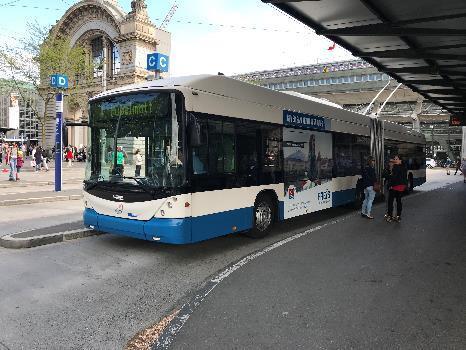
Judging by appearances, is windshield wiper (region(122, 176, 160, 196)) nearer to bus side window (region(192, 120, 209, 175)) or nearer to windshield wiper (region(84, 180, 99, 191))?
bus side window (region(192, 120, 209, 175))

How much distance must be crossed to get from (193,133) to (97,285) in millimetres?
2534

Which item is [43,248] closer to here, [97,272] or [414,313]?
[97,272]

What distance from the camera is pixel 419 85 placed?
1766cm

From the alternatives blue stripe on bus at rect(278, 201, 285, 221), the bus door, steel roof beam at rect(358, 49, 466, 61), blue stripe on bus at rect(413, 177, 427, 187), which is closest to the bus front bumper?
blue stripe on bus at rect(278, 201, 285, 221)

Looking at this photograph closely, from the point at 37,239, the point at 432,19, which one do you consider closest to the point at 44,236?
the point at 37,239

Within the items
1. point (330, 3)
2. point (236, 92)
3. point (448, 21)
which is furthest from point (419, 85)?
point (236, 92)

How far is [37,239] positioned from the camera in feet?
24.0

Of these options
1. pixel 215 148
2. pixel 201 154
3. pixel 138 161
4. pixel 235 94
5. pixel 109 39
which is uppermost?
pixel 109 39

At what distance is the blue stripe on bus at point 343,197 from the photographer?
36.5ft

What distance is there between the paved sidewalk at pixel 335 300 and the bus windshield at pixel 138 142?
1.84 m

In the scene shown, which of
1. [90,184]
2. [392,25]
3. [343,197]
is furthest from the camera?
[343,197]

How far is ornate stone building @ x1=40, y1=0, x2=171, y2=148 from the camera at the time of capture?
48.2m

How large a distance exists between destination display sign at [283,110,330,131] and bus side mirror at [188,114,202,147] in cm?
295

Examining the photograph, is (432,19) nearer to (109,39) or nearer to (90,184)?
(90,184)
